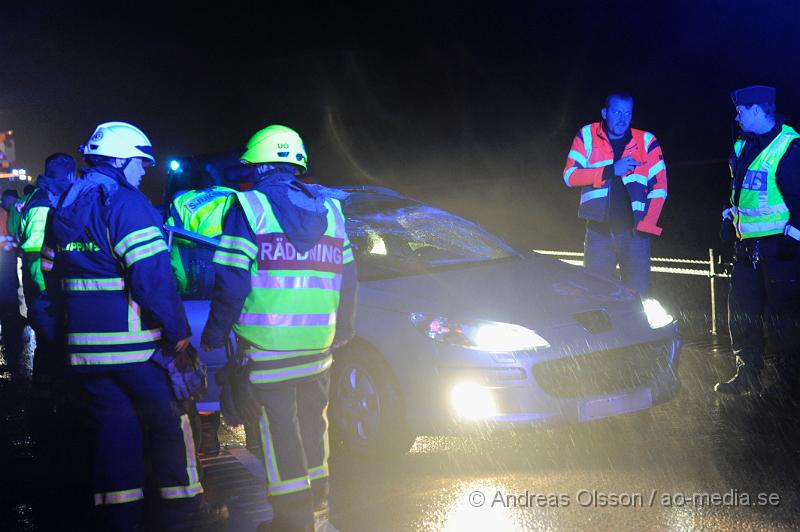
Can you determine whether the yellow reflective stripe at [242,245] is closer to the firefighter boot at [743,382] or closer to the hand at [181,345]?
the hand at [181,345]

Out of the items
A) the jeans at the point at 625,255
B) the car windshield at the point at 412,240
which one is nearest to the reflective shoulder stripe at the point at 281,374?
the car windshield at the point at 412,240

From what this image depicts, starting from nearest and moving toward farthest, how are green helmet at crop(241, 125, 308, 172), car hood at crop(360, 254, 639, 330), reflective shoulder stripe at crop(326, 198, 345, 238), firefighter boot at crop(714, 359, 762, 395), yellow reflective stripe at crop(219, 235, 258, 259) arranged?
yellow reflective stripe at crop(219, 235, 258, 259) < green helmet at crop(241, 125, 308, 172) < reflective shoulder stripe at crop(326, 198, 345, 238) < car hood at crop(360, 254, 639, 330) < firefighter boot at crop(714, 359, 762, 395)

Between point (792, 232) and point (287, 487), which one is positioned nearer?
point (287, 487)

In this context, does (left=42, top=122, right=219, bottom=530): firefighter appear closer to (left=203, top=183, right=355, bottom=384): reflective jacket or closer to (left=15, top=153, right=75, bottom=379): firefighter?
(left=203, top=183, right=355, bottom=384): reflective jacket

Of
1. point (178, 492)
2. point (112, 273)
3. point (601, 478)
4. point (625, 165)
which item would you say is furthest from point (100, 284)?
point (625, 165)

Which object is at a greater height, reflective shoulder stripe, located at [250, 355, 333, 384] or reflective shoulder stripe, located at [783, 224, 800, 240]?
reflective shoulder stripe, located at [783, 224, 800, 240]

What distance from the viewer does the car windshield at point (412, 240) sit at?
6387 millimetres

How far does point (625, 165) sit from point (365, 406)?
2997 millimetres

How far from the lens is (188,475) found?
14.9 feet

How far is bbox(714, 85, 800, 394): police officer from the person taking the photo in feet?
21.7

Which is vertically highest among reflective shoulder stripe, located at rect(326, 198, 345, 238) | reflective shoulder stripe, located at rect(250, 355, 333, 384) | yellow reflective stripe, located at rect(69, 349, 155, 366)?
reflective shoulder stripe, located at rect(326, 198, 345, 238)

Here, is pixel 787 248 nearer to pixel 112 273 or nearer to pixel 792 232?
pixel 792 232

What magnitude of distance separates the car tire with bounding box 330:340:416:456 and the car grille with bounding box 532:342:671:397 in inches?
33.8

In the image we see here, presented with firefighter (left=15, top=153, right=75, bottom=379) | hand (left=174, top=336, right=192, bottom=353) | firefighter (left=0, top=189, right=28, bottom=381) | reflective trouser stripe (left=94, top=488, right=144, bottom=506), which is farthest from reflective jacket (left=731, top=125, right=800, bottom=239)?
firefighter (left=0, top=189, right=28, bottom=381)
